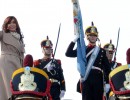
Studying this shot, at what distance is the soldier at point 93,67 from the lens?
7.64 meters

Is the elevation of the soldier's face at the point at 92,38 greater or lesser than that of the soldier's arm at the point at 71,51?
greater

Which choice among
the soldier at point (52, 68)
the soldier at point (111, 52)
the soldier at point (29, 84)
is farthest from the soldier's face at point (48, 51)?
the soldier at point (29, 84)

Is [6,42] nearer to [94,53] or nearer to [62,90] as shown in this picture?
[94,53]

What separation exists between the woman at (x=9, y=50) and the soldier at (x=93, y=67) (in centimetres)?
85

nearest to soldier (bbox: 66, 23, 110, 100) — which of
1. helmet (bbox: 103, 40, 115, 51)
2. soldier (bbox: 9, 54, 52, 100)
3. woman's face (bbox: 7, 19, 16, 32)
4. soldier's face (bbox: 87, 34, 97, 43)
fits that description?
soldier's face (bbox: 87, 34, 97, 43)

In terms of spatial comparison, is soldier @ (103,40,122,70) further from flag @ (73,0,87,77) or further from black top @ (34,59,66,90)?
flag @ (73,0,87,77)

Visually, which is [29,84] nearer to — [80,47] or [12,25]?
Answer: [12,25]

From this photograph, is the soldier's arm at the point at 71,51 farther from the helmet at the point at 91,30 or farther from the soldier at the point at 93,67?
the helmet at the point at 91,30

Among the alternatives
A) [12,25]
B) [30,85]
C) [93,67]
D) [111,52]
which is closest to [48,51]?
[111,52]

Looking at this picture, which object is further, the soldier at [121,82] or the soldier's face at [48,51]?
the soldier's face at [48,51]

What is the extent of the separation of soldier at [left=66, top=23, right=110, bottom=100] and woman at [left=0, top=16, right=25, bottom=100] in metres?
0.85

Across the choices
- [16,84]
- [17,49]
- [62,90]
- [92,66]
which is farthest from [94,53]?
[16,84]

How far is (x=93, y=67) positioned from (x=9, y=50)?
1482 millimetres

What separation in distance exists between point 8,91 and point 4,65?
0.51 metres
